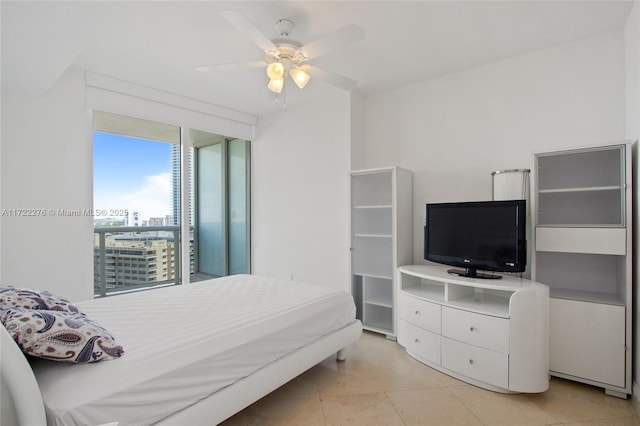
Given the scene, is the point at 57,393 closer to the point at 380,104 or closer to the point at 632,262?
the point at 632,262

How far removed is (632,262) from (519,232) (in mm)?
683

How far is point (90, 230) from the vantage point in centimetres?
313

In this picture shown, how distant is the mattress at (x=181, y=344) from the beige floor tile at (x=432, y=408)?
68 cm

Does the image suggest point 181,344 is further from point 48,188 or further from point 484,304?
point 48,188

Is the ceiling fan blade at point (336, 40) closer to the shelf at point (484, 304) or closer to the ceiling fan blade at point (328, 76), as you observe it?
the ceiling fan blade at point (328, 76)

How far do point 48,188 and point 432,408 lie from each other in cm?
372

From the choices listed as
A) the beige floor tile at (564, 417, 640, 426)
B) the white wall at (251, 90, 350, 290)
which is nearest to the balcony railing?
the white wall at (251, 90, 350, 290)

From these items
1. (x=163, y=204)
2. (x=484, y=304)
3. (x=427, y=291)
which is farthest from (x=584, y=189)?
(x=163, y=204)

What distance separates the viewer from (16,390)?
3.23ft

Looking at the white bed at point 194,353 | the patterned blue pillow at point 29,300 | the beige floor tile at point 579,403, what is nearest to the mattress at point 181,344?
the white bed at point 194,353

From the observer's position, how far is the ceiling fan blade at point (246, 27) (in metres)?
1.72

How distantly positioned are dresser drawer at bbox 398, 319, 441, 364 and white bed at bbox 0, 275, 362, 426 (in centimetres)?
51

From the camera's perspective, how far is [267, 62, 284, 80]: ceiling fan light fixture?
7.29 ft

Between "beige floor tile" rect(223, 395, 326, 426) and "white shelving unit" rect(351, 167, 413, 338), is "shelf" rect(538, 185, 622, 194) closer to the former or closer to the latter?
"white shelving unit" rect(351, 167, 413, 338)
